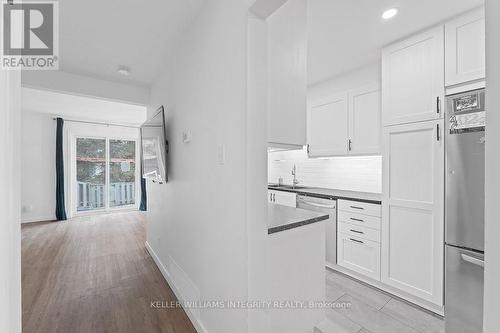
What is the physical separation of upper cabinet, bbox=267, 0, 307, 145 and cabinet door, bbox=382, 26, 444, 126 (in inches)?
51.3

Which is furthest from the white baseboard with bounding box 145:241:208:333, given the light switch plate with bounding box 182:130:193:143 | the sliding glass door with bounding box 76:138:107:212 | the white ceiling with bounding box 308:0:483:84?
the sliding glass door with bounding box 76:138:107:212

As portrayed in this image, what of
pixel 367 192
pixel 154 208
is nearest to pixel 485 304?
pixel 367 192

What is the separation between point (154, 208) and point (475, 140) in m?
3.39

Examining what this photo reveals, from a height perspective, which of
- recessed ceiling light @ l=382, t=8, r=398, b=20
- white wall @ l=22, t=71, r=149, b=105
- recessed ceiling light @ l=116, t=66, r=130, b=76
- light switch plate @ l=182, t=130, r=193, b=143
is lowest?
light switch plate @ l=182, t=130, r=193, b=143

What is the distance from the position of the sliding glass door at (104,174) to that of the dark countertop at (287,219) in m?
6.03

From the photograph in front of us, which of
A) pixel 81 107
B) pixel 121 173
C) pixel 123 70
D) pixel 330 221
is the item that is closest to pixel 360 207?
pixel 330 221

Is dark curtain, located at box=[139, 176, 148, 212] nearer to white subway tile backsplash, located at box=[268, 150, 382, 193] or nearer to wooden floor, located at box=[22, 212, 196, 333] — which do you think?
wooden floor, located at box=[22, 212, 196, 333]

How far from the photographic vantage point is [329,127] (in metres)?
3.18

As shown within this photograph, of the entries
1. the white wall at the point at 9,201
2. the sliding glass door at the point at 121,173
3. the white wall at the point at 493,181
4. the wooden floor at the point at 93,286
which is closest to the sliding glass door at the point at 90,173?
the sliding glass door at the point at 121,173

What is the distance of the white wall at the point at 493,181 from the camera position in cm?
40

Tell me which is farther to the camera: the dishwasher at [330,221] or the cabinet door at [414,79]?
the dishwasher at [330,221]

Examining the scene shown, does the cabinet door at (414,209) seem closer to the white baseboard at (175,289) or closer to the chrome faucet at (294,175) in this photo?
the chrome faucet at (294,175)

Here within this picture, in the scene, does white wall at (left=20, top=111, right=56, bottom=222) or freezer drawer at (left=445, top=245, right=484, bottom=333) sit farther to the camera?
white wall at (left=20, top=111, right=56, bottom=222)

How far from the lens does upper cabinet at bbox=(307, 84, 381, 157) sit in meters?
2.69
